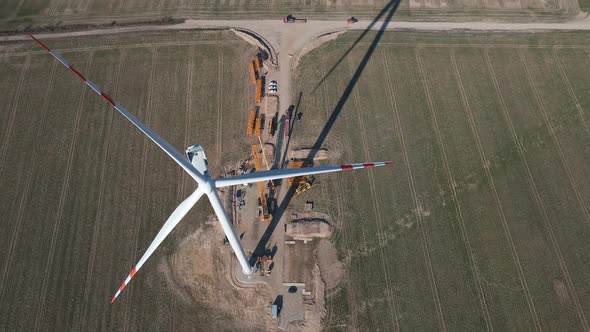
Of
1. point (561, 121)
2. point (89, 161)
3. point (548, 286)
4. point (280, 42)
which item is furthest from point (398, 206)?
point (89, 161)

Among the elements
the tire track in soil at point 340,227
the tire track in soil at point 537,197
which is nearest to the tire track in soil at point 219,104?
the tire track in soil at point 340,227

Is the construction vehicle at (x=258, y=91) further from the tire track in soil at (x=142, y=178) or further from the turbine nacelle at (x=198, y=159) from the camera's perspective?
the turbine nacelle at (x=198, y=159)

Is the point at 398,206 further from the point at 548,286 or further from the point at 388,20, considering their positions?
the point at 388,20

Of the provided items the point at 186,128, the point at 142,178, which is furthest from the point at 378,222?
the point at 142,178

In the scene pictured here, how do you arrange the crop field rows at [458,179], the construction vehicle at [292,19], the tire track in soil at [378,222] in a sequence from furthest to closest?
the construction vehicle at [292,19] → the crop field rows at [458,179] → the tire track in soil at [378,222]

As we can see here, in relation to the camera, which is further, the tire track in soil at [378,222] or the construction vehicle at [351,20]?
the construction vehicle at [351,20]

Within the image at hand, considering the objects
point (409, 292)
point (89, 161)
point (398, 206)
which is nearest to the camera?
point (409, 292)

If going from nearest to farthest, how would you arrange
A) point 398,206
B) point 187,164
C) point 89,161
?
point 187,164
point 398,206
point 89,161

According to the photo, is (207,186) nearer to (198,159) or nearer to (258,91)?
(198,159)
